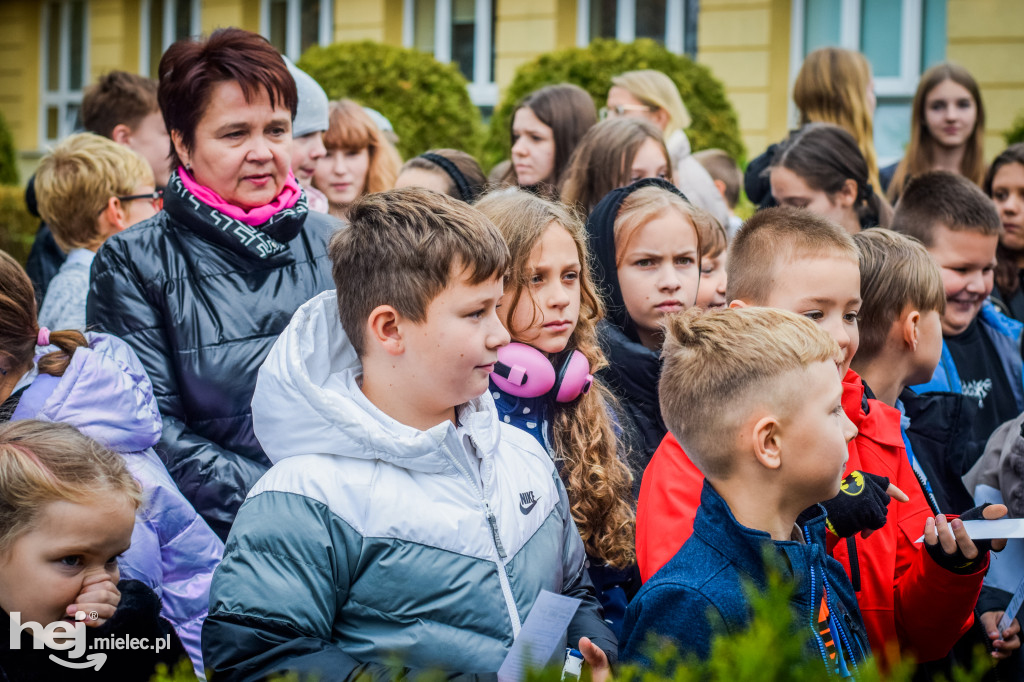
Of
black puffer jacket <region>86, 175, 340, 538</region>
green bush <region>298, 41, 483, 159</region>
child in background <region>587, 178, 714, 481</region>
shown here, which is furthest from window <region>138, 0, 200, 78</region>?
black puffer jacket <region>86, 175, 340, 538</region>

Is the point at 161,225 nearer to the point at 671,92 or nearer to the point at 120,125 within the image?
the point at 120,125

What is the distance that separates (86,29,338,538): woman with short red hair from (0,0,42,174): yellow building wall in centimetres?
1834

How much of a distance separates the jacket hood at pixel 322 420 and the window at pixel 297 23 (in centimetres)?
1479

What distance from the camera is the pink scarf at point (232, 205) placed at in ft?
10.9

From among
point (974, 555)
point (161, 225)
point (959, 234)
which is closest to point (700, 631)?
point (974, 555)

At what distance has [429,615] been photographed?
2.26m

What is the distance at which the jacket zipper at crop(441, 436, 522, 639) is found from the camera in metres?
2.34

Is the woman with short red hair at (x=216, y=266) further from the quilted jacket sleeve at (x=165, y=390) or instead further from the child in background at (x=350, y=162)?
the child in background at (x=350, y=162)

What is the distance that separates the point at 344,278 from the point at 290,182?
1.16 m

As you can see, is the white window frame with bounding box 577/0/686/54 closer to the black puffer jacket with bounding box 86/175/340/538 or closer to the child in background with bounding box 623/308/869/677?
the black puffer jacket with bounding box 86/175/340/538

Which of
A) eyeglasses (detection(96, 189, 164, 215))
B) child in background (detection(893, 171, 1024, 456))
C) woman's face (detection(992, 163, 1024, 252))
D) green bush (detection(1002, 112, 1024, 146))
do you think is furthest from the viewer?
green bush (detection(1002, 112, 1024, 146))

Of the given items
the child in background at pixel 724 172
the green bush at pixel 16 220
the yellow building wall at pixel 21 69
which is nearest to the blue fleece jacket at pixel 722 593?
the child in background at pixel 724 172

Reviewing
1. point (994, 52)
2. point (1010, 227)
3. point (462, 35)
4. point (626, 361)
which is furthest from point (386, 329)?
point (462, 35)

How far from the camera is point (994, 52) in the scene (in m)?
11.1
